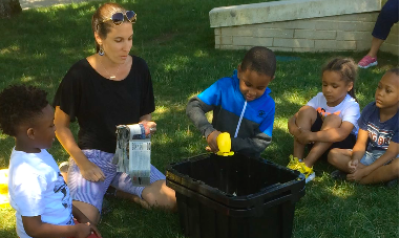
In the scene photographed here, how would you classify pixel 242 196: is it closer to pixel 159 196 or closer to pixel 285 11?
pixel 159 196

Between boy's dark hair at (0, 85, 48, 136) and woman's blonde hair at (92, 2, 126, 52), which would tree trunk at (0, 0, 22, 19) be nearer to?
woman's blonde hair at (92, 2, 126, 52)

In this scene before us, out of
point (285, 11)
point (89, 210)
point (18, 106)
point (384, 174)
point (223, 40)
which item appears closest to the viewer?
point (18, 106)

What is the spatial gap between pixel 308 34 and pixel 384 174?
3.96m

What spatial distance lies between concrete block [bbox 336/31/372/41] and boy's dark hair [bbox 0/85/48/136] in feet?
18.3

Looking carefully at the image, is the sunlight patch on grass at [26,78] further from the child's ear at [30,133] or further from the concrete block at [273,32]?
the child's ear at [30,133]

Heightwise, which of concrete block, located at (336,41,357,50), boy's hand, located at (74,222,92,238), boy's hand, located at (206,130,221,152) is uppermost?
concrete block, located at (336,41,357,50)

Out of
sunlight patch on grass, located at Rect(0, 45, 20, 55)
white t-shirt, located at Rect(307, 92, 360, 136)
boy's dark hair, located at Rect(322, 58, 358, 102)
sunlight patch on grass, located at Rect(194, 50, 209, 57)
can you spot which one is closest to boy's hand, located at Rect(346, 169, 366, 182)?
white t-shirt, located at Rect(307, 92, 360, 136)

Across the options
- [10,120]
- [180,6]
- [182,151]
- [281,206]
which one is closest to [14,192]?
[10,120]

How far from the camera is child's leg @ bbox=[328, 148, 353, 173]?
3602 millimetres

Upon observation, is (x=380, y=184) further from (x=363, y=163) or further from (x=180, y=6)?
(x=180, y=6)

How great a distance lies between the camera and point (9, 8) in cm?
898

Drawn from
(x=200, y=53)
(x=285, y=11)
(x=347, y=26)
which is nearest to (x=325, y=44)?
(x=347, y=26)

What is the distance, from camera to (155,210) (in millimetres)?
3162

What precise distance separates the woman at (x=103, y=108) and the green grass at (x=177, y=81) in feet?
0.56
